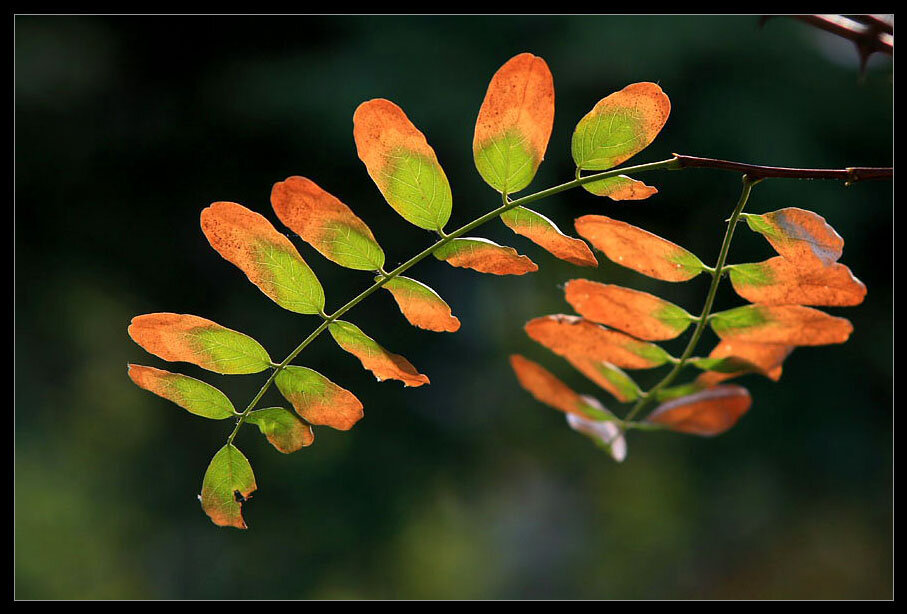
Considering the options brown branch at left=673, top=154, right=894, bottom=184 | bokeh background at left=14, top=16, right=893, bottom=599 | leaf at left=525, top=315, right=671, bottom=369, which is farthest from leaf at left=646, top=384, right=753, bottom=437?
bokeh background at left=14, top=16, right=893, bottom=599

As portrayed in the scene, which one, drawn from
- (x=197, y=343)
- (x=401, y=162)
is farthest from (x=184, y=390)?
(x=401, y=162)

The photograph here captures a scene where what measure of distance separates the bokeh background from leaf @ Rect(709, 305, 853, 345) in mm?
1757

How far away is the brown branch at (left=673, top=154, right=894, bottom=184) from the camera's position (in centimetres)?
30

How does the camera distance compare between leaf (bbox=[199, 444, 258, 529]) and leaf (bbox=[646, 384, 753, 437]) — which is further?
leaf (bbox=[646, 384, 753, 437])

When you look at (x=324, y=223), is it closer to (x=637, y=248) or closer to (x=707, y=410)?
(x=637, y=248)

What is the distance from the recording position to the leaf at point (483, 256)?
13.1 inches

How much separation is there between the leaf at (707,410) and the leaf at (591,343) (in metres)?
0.04

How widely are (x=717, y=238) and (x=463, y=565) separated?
1.42 metres

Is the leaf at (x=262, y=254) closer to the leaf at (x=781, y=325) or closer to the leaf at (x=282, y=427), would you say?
the leaf at (x=282, y=427)

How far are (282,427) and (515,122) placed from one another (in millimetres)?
176

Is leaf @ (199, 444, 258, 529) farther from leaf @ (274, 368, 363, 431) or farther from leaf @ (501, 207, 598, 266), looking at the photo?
leaf @ (501, 207, 598, 266)

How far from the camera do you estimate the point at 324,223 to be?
35 centimetres

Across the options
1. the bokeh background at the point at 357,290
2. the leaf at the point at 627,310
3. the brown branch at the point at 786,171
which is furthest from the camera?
the bokeh background at the point at 357,290

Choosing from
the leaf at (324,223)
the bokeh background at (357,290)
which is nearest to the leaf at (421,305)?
the leaf at (324,223)
